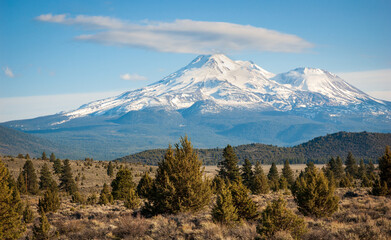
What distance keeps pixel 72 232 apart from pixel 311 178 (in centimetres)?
1483

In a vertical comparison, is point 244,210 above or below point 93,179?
above

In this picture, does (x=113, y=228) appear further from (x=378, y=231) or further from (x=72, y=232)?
(x=378, y=231)

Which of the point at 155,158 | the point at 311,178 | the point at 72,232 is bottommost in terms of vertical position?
the point at 155,158

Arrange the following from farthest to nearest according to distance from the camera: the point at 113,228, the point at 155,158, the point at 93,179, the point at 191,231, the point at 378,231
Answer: the point at 155,158 < the point at 93,179 < the point at 113,228 < the point at 191,231 < the point at 378,231

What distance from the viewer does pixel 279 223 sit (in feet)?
50.2

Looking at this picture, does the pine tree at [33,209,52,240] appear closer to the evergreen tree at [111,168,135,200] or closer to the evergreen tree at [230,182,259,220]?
the evergreen tree at [230,182,259,220]

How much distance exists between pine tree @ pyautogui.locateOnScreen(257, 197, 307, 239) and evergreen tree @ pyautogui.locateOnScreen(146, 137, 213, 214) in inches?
244

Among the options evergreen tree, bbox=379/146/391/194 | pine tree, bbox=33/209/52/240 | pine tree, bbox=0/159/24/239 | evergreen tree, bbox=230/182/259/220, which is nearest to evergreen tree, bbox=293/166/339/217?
→ evergreen tree, bbox=230/182/259/220

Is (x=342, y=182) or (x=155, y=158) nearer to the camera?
(x=342, y=182)

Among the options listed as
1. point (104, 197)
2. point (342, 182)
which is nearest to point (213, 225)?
point (104, 197)

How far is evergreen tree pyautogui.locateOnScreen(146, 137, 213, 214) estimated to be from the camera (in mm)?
20844

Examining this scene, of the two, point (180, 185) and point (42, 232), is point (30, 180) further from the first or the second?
point (180, 185)

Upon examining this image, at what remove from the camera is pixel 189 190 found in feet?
67.7

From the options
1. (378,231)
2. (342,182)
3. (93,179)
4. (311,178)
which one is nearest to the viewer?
(378,231)
